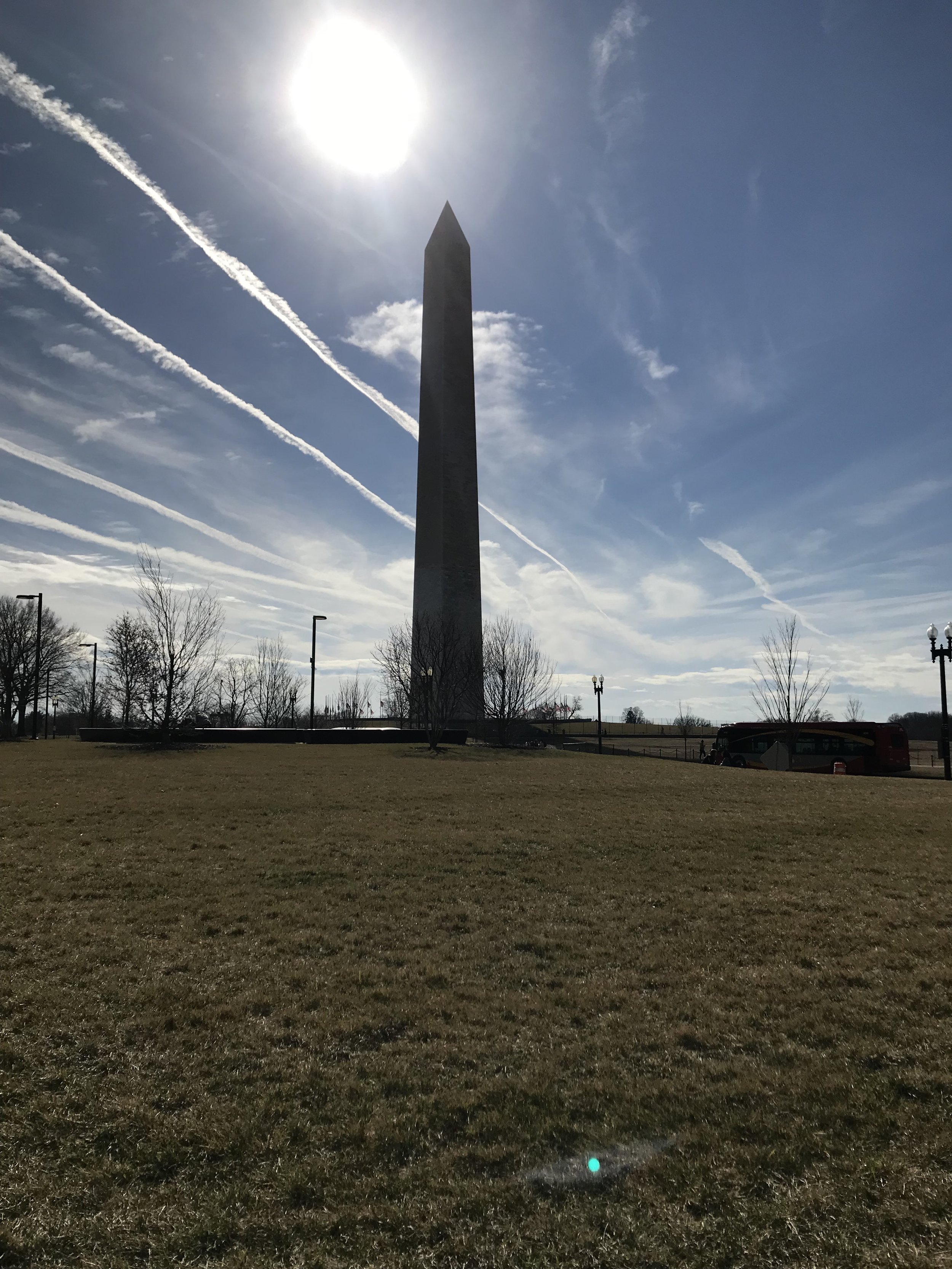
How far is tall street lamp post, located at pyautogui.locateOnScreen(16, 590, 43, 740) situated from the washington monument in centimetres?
2359

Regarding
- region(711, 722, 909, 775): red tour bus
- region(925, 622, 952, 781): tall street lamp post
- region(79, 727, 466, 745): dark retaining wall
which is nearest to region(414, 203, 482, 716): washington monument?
region(79, 727, 466, 745): dark retaining wall

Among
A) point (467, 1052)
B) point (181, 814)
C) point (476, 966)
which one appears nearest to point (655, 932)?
point (476, 966)

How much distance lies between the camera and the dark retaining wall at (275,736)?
40312 millimetres

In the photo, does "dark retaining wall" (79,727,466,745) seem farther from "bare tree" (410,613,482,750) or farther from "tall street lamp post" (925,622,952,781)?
"tall street lamp post" (925,622,952,781)

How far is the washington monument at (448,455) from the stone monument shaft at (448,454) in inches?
2.4

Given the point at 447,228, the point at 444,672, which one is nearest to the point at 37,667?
the point at 444,672

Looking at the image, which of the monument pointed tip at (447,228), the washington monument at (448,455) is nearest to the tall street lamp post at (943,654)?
the washington monument at (448,455)

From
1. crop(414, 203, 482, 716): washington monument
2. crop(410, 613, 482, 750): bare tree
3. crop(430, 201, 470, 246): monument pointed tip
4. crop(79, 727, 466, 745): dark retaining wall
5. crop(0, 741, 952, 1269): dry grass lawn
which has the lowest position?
crop(0, 741, 952, 1269): dry grass lawn

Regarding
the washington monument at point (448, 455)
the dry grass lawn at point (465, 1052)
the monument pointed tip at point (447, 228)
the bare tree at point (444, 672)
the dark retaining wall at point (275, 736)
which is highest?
the monument pointed tip at point (447, 228)

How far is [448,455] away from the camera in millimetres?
55094

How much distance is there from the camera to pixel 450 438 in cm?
5531

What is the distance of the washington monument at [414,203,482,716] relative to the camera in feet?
179

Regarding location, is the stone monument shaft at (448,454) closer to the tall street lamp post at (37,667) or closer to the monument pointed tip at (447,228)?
the monument pointed tip at (447,228)

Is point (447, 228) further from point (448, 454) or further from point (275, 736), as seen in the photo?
point (275, 736)
